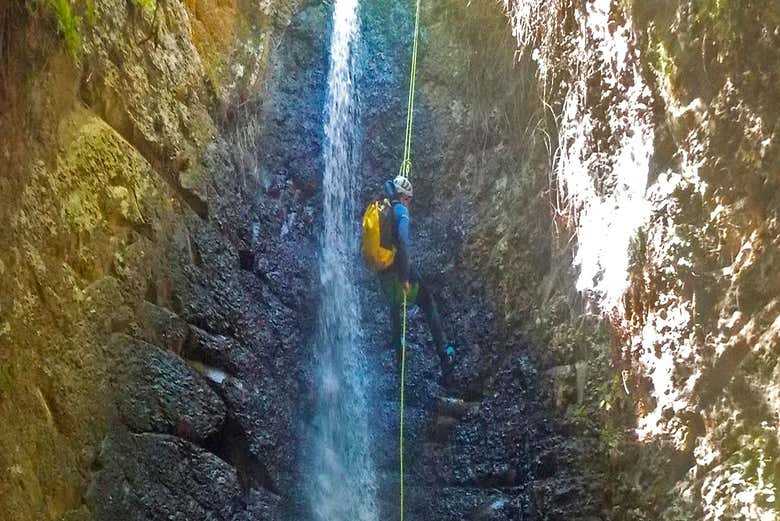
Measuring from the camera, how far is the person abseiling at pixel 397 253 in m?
5.21

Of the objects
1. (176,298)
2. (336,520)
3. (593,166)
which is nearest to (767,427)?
(593,166)

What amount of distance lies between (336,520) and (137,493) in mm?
1995

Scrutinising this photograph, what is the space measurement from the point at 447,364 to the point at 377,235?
1144mm

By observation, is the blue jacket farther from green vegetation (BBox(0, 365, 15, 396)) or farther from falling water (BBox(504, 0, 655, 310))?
green vegetation (BBox(0, 365, 15, 396))

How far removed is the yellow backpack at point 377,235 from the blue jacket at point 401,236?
43 mm

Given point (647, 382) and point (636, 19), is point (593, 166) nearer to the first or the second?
point (636, 19)

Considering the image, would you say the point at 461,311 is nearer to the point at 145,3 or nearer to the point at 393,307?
the point at 393,307

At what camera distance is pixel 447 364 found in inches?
207

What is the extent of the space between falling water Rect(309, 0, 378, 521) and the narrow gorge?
24 millimetres

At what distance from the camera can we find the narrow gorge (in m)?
2.73

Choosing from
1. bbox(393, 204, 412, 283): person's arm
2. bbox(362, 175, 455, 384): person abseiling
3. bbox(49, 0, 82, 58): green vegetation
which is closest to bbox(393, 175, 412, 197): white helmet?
bbox(362, 175, 455, 384): person abseiling

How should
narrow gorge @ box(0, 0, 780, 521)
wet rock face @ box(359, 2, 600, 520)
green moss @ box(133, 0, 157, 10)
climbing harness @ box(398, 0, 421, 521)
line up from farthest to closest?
climbing harness @ box(398, 0, 421, 521)
wet rock face @ box(359, 2, 600, 520)
green moss @ box(133, 0, 157, 10)
narrow gorge @ box(0, 0, 780, 521)

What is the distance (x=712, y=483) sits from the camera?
264cm

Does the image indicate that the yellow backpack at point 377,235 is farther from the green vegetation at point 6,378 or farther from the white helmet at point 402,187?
the green vegetation at point 6,378
